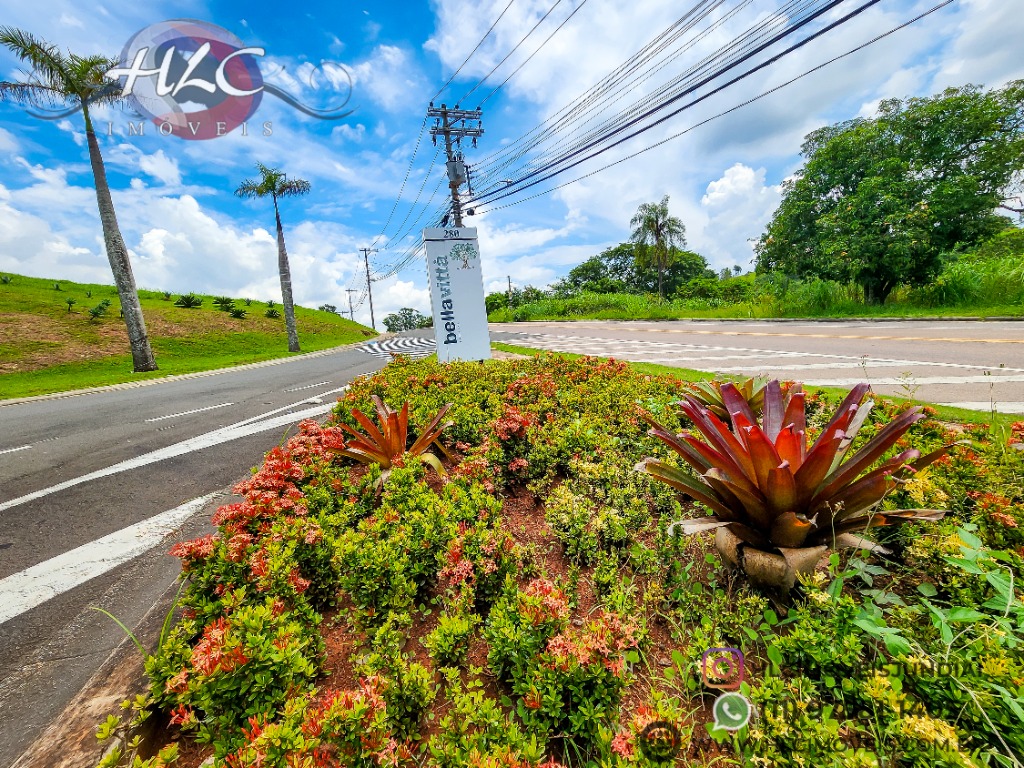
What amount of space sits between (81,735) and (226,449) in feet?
12.7

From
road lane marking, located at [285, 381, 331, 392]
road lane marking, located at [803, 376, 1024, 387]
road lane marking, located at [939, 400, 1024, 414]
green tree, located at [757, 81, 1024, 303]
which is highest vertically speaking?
green tree, located at [757, 81, 1024, 303]

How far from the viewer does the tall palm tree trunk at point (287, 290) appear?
2030 centimetres

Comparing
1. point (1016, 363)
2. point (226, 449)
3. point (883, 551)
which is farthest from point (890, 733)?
point (1016, 363)

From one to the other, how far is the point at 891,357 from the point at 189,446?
10476mm

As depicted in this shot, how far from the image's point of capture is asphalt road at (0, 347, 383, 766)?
1800 mm

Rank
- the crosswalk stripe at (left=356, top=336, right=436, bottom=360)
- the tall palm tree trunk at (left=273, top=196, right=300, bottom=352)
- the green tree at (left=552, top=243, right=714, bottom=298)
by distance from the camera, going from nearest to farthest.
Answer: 1. the crosswalk stripe at (left=356, top=336, right=436, bottom=360)
2. the tall palm tree trunk at (left=273, top=196, right=300, bottom=352)
3. the green tree at (left=552, top=243, right=714, bottom=298)

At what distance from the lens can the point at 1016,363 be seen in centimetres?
551

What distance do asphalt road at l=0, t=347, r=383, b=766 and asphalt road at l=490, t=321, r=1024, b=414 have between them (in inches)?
187

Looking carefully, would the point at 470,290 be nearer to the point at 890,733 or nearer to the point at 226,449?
the point at 226,449

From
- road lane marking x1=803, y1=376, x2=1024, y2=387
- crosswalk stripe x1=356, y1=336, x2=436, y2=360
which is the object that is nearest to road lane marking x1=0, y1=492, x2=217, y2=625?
road lane marking x1=803, y1=376, x2=1024, y2=387

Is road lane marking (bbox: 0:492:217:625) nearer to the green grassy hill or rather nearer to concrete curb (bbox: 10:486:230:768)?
concrete curb (bbox: 10:486:230:768)

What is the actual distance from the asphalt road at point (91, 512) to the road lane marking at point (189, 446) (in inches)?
0.6

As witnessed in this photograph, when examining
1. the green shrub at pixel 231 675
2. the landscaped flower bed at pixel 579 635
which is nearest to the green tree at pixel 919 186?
the landscaped flower bed at pixel 579 635

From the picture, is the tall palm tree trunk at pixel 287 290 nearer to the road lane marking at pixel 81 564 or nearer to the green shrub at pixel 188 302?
the green shrub at pixel 188 302
